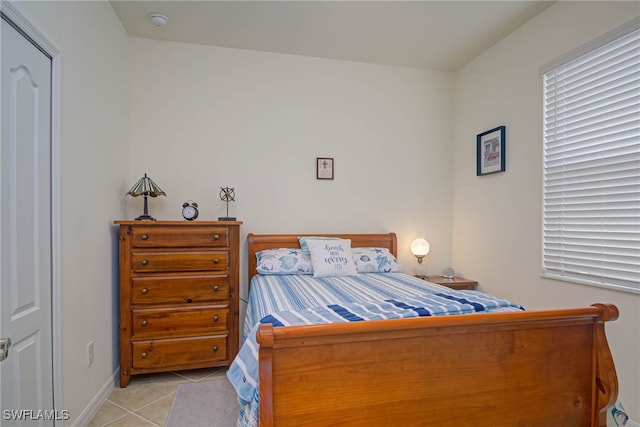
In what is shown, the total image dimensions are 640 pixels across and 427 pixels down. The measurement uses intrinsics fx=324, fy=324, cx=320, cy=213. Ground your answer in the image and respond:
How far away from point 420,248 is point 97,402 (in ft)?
9.16

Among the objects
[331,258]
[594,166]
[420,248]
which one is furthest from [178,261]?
[594,166]

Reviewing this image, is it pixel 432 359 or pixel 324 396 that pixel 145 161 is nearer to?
pixel 324 396

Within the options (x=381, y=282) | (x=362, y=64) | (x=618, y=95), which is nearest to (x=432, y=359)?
(x=381, y=282)

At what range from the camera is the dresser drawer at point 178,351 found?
2307 mm

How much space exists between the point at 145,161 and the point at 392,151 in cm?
232

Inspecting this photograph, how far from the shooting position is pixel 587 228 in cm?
208

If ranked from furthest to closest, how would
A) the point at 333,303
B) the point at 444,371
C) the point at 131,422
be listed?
the point at 131,422
the point at 333,303
the point at 444,371

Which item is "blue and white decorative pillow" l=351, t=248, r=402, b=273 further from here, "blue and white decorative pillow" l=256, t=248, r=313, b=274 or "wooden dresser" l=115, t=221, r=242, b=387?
"wooden dresser" l=115, t=221, r=242, b=387

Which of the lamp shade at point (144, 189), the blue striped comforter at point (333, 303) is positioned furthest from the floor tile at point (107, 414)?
the lamp shade at point (144, 189)

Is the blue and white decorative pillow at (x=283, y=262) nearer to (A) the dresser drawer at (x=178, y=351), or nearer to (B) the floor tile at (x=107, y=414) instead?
(A) the dresser drawer at (x=178, y=351)

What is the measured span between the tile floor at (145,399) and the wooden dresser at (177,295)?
0.12 metres

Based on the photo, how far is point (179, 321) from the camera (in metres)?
2.37

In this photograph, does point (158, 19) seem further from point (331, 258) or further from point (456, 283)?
point (456, 283)

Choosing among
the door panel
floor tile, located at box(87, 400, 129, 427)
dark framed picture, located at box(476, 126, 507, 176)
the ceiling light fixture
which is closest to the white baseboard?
floor tile, located at box(87, 400, 129, 427)
